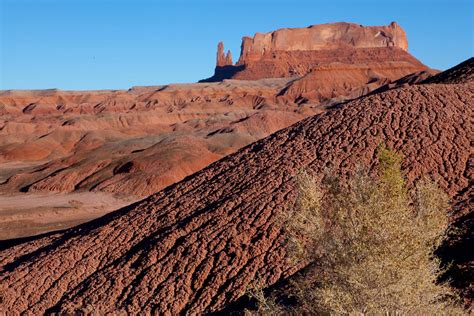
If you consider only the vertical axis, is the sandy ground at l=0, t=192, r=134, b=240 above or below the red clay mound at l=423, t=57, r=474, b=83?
below

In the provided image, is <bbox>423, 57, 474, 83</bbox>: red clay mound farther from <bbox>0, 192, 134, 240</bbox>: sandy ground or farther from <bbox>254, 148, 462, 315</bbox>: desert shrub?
<bbox>0, 192, 134, 240</bbox>: sandy ground

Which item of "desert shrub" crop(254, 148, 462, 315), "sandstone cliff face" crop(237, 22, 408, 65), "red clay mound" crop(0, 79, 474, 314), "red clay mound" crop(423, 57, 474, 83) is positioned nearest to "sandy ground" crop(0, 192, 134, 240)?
"red clay mound" crop(0, 79, 474, 314)

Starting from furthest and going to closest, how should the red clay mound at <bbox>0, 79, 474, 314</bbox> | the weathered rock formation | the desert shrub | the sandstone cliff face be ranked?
1. the sandstone cliff face
2. the weathered rock formation
3. the red clay mound at <bbox>0, 79, 474, 314</bbox>
4. the desert shrub

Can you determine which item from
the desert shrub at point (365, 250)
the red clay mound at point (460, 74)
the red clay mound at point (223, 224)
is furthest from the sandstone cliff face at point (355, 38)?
the desert shrub at point (365, 250)

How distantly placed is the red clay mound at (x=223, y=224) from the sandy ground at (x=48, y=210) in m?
14.7

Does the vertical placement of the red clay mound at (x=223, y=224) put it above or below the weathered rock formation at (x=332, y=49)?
below

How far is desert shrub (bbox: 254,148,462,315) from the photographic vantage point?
9.20m

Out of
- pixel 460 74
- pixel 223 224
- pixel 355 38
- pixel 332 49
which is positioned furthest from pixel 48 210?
pixel 355 38

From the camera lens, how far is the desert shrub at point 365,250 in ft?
30.2

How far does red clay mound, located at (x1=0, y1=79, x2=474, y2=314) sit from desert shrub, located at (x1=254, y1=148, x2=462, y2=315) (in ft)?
23.7

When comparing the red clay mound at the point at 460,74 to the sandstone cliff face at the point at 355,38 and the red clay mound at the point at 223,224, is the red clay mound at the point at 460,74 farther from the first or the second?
the sandstone cliff face at the point at 355,38

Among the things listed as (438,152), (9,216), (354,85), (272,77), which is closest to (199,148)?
(9,216)

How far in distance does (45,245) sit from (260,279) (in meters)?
12.0

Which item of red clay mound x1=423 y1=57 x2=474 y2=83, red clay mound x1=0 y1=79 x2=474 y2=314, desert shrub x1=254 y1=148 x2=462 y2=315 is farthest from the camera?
red clay mound x1=423 y1=57 x2=474 y2=83
